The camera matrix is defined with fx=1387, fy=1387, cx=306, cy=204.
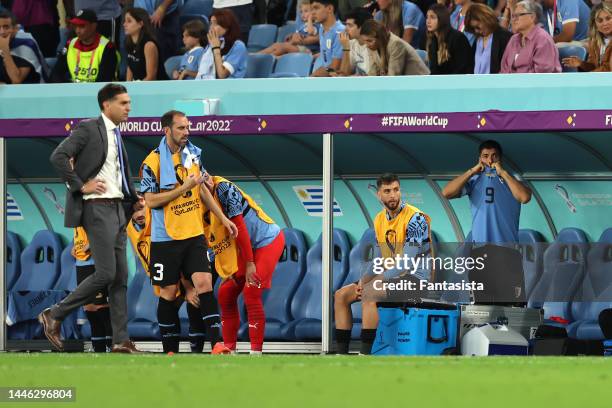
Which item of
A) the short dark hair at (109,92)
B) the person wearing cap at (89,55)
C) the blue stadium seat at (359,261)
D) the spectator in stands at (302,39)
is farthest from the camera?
the spectator in stands at (302,39)

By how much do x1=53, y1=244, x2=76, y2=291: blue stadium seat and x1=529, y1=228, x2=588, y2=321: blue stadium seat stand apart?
205 inches

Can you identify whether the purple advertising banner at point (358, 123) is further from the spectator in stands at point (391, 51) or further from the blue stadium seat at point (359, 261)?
the blue stadium seat at point (359, 261)

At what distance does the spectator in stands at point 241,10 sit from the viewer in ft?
44.5

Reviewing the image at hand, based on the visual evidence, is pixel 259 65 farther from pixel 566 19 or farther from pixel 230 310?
pixel 230 310

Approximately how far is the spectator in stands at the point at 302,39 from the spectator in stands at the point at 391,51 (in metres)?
1.62

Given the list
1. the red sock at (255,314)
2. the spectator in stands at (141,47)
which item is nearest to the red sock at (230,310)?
the red sock at (255,314)

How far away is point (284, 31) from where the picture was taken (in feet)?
45.8

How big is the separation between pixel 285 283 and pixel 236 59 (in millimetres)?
2155

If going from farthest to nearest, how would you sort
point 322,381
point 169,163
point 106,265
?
point 169,163
point 106,265
point 322,381

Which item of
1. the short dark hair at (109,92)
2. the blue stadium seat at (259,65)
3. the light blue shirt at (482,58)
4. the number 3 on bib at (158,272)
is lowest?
the number 3 on bib at (158,272)

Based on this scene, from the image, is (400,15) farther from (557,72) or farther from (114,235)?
(114,235)

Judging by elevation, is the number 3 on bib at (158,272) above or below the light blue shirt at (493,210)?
below

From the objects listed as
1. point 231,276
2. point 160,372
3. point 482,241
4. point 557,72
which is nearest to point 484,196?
point 482,241

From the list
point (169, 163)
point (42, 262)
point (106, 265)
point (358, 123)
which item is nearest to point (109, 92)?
point (169, 163)
